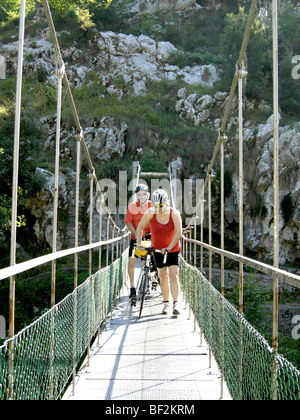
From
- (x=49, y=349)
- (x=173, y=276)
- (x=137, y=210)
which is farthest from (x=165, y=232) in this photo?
(x=49, y=349)

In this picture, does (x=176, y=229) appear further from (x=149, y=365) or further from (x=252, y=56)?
(x=252, y=56)

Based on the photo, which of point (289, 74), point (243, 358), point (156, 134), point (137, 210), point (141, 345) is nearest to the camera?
point (243, 358)

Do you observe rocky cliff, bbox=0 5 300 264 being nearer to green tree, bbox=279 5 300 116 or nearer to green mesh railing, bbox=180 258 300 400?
green tree, bbox=279 5 300 116

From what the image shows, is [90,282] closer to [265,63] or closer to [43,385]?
A: [43,385]

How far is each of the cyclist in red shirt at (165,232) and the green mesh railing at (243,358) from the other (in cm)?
61

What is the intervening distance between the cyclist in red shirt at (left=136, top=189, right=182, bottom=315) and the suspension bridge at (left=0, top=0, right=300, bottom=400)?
0.21 metres

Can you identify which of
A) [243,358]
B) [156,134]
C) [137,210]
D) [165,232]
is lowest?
[243,358]

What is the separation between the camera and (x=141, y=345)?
105 inches

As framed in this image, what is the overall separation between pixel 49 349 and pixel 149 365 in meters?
0.94

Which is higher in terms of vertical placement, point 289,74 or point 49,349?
point 289,74

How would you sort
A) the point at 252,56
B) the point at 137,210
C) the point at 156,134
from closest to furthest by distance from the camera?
the point at 137,210 → the point at 156,134 → the point at 252,56

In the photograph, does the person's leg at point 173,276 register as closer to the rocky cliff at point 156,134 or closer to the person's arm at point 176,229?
the person's arm at point 176,229

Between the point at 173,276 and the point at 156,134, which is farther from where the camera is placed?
the point at 156,134

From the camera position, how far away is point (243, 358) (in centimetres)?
162
